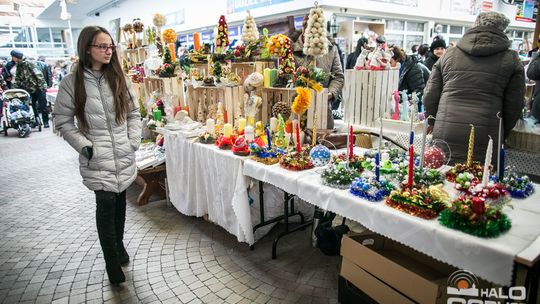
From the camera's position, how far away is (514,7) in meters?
11.2

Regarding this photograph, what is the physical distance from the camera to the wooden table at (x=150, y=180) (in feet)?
13.2

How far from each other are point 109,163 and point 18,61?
8219 mm

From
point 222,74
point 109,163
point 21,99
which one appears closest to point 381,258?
point 109,163

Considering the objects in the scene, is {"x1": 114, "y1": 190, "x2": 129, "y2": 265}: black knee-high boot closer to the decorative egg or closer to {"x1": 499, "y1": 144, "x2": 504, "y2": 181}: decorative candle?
the decorative egg

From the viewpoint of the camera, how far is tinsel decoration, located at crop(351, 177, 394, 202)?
179 centimetres

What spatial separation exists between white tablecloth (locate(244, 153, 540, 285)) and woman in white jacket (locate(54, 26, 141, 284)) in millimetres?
1289

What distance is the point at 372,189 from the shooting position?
1.81 m

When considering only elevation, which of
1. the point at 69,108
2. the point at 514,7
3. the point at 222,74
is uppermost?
the point at 514,7

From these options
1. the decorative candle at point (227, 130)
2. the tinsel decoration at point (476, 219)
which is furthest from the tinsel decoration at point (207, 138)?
the tinsel decoration at point (476, 219)

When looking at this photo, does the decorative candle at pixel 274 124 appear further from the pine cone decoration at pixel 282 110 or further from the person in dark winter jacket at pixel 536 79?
the person in dark winter jacket at pixel 536 79

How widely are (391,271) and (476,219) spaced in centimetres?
54

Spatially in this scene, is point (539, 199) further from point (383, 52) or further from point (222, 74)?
point (222, 74)

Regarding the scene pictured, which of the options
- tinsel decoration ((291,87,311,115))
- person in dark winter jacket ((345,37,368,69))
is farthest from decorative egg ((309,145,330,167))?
person in dark winter jacket ((345,37,368,69))

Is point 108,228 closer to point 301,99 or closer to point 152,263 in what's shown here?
point 152,263
